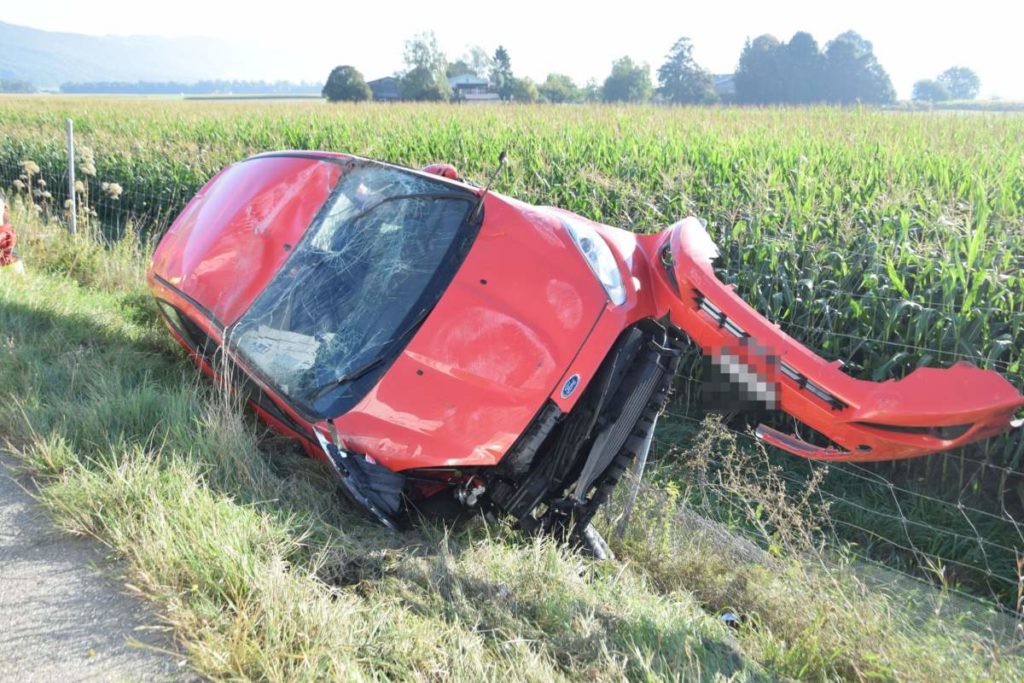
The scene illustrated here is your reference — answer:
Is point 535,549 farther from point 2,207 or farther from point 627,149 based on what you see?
point 627,149

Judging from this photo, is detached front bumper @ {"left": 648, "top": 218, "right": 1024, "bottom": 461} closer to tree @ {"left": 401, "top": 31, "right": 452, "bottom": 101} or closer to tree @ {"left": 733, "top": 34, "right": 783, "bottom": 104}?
tree @ {"left": 401, "top": 31, "right": 452, "bottom": 101}

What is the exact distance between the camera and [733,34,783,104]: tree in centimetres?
6297

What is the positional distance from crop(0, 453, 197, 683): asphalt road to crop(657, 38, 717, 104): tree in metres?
59.0

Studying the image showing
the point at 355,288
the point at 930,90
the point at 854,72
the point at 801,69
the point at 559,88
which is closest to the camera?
the point at 355,288

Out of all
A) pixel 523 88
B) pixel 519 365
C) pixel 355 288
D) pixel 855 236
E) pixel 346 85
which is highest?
pixel 523 88

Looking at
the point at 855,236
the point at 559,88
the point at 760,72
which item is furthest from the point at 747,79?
the point at 855,236

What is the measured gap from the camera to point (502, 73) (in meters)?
69.4

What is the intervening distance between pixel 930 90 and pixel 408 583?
101 metres

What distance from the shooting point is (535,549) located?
3.39m

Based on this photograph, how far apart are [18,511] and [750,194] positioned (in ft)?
17.2

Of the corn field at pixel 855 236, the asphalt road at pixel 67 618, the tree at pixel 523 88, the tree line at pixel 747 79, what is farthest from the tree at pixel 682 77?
the asphalt road at pixel 67 618

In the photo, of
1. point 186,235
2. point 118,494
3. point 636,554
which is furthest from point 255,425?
point 636,554

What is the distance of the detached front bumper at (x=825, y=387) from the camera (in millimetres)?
3021

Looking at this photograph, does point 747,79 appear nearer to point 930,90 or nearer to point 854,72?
point 854,72
